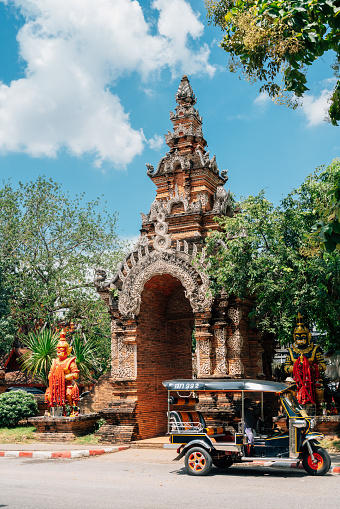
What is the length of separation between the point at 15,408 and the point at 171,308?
21.2ft

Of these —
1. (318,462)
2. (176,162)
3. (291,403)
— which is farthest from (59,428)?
(176,162)

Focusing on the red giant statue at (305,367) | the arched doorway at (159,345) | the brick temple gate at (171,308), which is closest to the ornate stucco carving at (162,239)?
the brick temple gate at (171,308)

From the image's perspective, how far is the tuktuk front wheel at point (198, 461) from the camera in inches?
375

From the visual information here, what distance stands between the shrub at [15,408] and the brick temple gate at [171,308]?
243 cm

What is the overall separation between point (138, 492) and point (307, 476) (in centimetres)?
328

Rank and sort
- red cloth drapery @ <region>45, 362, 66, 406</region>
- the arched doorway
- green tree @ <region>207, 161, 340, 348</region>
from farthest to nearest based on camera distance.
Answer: the arched doorway
red cloth drapery @ <region>45, 362, 66, 406</region>
green tree @ <region>207, 161, 340, 348</region>

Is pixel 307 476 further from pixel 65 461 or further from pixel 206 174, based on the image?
pixel 206 174

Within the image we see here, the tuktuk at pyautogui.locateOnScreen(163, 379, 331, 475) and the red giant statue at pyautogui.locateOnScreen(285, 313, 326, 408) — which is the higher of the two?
the red giant statue at pyautogui.locateOnScreen(285, 313, 326, 408)

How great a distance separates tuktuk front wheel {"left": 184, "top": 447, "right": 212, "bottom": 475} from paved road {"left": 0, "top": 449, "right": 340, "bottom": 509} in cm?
22

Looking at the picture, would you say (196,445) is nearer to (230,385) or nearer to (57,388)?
(230,385)

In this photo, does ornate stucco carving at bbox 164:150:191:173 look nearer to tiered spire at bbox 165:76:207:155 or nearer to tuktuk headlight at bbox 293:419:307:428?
tiered spire at bbox 165:76:207:155

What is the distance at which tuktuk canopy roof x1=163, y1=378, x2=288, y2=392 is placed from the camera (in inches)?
384

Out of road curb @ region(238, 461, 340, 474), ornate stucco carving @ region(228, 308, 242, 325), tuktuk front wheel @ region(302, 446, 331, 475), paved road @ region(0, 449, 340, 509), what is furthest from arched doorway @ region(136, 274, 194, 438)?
tuktuk front wheel @ region(302, 446, 331, 475)

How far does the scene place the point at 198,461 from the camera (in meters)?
9.64
